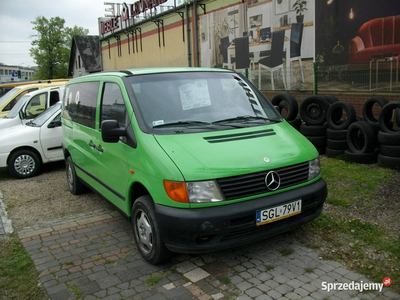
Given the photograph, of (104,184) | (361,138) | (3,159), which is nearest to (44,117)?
(3,159)

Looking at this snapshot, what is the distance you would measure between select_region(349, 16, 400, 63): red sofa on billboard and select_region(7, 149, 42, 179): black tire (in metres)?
9.84

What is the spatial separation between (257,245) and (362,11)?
10.1m

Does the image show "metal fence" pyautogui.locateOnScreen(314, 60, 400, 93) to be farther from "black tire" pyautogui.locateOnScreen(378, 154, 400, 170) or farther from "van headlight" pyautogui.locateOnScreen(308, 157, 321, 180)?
"van headlight" pyautogui.locateOnScreen(308, 157, 321, 180)

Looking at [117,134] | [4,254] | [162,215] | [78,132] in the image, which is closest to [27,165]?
[78,132]

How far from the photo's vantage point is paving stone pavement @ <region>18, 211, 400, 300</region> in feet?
11.1

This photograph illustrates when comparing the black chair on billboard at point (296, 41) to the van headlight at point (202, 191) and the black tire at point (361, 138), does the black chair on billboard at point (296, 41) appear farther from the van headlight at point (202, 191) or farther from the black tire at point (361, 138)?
the van headlight at point (202, 191)

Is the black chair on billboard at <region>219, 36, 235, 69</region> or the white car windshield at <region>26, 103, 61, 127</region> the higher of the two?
Answer: the black chair on billboard at <region>219, 36, 235, 69</region>

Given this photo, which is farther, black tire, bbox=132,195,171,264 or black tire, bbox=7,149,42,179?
black tire, bbox=7,149,42,179

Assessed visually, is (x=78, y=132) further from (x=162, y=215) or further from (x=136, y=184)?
(x=162, y=215)

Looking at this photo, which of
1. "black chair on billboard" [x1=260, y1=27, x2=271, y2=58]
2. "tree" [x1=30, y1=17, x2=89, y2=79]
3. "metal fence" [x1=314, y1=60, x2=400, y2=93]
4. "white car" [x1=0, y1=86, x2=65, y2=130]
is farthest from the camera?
"tree" [x1=30, y1=17, x2=89, y2=79]

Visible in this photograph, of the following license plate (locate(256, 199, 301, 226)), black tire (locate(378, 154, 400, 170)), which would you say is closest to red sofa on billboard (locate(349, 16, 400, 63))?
black tire (locate(378, 154, 400, 170))

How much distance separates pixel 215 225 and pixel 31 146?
6.44 m

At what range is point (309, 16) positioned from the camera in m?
13.8

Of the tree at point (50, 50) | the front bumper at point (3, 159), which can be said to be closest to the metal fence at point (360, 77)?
the front bumper at point (3, 159)
